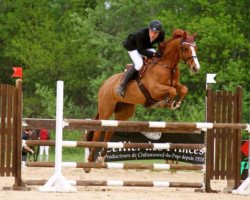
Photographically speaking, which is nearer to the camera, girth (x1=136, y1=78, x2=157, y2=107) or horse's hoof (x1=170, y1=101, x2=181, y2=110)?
horse's hoof (x1=170, y1=101, x2=181, y2=110)

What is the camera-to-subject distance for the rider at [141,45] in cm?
1255

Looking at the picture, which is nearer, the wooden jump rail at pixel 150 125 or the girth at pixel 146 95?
the wooden jump rail at pixel 150 125

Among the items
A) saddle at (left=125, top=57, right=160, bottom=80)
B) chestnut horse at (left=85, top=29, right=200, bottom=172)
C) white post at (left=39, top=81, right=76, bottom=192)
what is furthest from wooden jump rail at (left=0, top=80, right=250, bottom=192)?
saddle at (left=125, top=57, right=160, bottom=80)

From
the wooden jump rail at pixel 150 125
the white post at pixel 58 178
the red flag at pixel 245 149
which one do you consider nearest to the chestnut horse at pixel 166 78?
the wooden jump rail at pixel 150 125

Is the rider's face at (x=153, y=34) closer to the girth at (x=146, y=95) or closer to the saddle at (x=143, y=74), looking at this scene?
the saddle at (x=143, y=74)

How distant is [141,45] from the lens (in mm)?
12922

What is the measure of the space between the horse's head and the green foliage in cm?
1852

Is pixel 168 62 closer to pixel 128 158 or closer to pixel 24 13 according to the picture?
pixel 128 158

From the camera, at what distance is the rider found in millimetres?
12555

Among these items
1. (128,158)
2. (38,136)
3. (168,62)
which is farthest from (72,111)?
(168,62)

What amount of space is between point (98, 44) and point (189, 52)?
2501cm

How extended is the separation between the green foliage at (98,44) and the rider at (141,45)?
58.9 ft

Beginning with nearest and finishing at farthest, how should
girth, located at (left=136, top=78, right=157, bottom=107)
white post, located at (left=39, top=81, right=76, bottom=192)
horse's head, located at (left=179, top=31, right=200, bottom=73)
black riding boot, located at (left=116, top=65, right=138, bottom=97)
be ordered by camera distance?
white post, located at (left=39, top=81, right=76, bottom=192) → horse's head, located at (left=179, top=31, right=200, bottom=73) → girth, located at (left=136, top=78, right=157, bottom=107) → black riding boot, located at (left=116, top=65, right=138, bottom=97)

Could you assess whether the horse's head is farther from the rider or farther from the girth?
the girth
